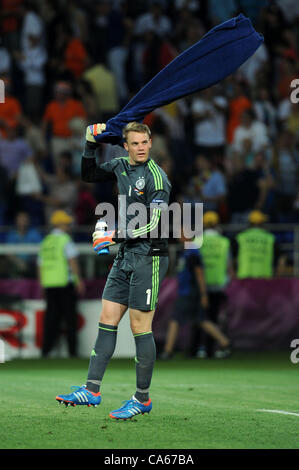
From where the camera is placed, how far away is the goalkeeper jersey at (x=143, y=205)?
7.91 metres

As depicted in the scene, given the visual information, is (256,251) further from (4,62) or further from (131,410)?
(131,410)

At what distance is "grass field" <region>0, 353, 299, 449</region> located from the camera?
6.74 m

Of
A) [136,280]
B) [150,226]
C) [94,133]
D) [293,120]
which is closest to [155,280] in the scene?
[136,280]

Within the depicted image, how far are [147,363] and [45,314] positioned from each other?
8.31 m

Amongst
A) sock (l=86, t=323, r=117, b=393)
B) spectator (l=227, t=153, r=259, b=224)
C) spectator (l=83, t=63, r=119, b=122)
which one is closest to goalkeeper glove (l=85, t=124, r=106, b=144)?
sock (l=86, t=323, r=117, b=393)

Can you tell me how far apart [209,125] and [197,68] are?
11.0m

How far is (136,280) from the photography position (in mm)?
7961

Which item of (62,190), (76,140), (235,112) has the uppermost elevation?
(235,112)

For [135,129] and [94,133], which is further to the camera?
[94,133]

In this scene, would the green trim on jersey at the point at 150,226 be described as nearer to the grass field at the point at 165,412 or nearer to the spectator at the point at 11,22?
the grass field at the point at 165,412

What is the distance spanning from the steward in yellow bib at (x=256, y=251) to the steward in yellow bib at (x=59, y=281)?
110 inches

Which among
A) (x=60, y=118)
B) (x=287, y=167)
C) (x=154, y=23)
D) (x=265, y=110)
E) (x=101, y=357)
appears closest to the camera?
(x=101, y=357)
